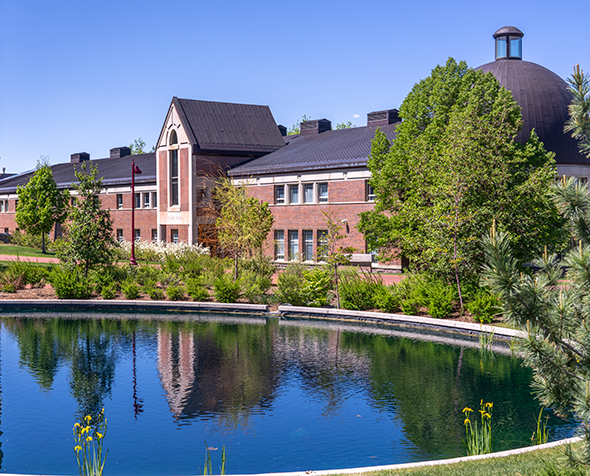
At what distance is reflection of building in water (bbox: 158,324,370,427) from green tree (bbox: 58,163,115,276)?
7938mm

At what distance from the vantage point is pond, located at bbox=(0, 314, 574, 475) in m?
10.3

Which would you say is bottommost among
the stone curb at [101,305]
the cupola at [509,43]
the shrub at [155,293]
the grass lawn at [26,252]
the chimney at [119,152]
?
the stone curb at [101,305]

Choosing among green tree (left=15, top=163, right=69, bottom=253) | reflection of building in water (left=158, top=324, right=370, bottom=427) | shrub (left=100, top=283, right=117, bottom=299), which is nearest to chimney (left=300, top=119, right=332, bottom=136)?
green tree (left=15, top=163, right=69, bottom=253)

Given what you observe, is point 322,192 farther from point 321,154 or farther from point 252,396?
point 252,396

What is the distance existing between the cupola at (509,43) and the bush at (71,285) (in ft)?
104

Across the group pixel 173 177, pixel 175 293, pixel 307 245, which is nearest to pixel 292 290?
pixel 175 293

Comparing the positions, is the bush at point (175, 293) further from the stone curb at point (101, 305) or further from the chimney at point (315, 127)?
the chimney at point (315, 127)

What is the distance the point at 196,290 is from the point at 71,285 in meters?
5.73

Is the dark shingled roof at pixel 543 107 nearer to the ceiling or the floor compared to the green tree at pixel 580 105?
nearer to the ceiling

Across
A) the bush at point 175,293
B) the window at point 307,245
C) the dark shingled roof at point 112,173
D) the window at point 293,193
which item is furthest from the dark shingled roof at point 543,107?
the dark shingled roof at point 112,173

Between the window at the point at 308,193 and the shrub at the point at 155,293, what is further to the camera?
the window at the point at 308,193

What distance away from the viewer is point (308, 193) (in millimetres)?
43562

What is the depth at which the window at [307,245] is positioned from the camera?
1693 inches

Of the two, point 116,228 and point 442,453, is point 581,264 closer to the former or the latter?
point 442,453
